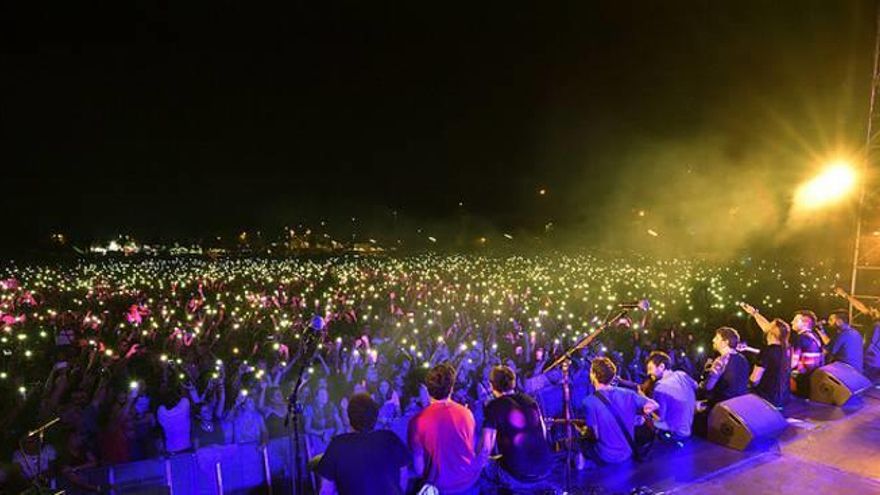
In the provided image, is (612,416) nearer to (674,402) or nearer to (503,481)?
(674,402)

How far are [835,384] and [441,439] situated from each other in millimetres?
5734

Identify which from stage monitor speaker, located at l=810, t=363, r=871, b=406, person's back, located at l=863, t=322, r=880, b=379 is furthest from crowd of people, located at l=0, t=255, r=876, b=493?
person's back, located at l=863, t=322, r=880, b=379

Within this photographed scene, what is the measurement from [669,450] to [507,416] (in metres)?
2.36

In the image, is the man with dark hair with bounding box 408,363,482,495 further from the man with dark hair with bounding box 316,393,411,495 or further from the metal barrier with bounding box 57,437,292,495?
the metal barrier with bounding box 57,437,292,495

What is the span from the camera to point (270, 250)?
70.7m

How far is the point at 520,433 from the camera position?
14.4 ft

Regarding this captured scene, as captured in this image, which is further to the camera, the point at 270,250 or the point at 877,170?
the point at 270,250

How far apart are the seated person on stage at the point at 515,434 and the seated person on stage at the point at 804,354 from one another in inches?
186

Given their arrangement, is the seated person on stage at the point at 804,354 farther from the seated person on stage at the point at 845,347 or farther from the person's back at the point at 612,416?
the person's back at the point at 612,416

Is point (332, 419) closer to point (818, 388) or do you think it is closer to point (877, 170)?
point (818, 388)

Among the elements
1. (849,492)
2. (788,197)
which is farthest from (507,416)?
(788,197)

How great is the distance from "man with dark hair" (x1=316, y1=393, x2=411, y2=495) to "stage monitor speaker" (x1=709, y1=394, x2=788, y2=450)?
3.73m

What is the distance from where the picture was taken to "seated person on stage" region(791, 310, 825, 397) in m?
7.48

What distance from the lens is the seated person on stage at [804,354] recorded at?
7.48m
